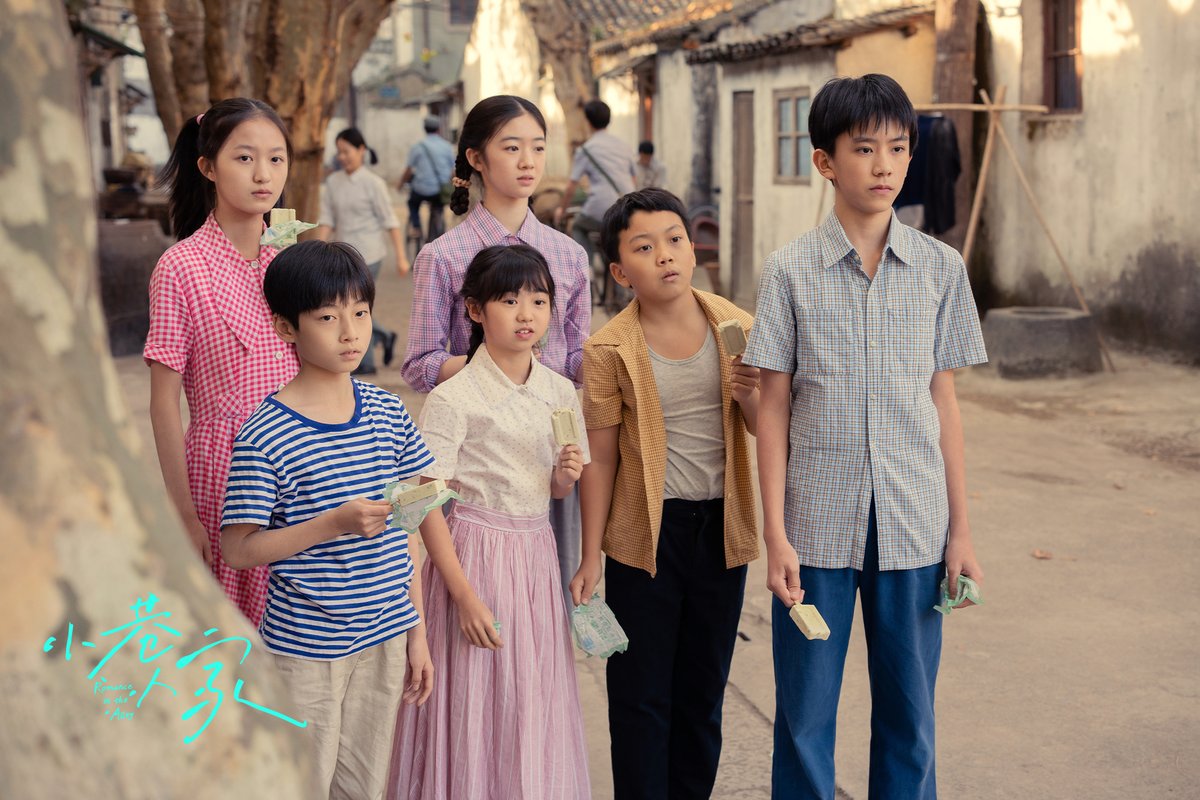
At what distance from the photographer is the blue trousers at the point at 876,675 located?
102 inches

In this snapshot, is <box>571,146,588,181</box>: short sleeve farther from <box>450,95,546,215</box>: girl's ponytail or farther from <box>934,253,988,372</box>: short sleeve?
<box>934,253,988,372</box>: short sleeve

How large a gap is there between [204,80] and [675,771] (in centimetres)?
818

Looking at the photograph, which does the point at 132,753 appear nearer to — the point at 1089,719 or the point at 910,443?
the point at 910,443

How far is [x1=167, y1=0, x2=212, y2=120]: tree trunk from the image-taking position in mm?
9727

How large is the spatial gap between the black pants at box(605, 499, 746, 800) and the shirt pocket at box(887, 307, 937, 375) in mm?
499

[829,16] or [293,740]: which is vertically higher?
[829,16]

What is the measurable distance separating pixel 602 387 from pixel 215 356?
0.78 metres

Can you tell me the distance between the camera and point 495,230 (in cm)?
305

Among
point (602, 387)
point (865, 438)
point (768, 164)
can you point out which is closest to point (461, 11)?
point (768, 164)

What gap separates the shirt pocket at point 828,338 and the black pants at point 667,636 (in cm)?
42

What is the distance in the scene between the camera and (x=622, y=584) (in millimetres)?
2828

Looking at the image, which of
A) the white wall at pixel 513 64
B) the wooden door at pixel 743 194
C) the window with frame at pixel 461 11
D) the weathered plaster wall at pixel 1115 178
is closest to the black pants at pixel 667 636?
the weathered plaster wall at pixel 1115 178

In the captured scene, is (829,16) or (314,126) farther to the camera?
(829,16)

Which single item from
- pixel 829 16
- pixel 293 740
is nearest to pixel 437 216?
pixel 829 16
